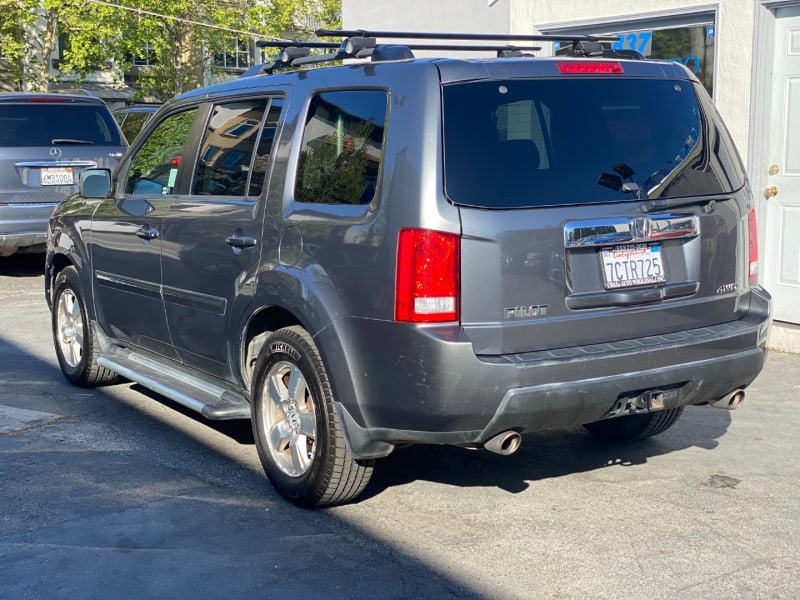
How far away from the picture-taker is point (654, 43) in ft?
31.8

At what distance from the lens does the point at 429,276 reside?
4.20 m

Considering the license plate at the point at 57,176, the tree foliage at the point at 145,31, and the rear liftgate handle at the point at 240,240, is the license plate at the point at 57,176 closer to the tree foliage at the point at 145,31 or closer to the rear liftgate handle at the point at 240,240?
the rear liftgate handle at the point at 240,240

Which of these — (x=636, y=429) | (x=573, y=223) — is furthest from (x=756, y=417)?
(x=573, y=223)

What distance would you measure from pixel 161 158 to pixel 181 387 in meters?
1.33

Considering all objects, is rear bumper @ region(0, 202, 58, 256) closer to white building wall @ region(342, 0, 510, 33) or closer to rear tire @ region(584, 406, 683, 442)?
white building wall @ region(342, 0, 510, 33)

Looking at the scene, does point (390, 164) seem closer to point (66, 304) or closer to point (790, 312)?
point (66, 304)

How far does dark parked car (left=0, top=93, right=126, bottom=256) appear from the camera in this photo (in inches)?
461

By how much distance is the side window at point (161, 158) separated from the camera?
6.01m

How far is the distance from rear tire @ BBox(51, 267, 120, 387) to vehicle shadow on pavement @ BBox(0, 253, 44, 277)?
226 inches

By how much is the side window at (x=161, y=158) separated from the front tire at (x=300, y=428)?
1.47 m

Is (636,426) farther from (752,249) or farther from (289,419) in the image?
(289,419)

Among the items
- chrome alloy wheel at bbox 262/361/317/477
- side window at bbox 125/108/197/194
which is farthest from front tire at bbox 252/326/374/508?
side window at bbox 125/108/197/194

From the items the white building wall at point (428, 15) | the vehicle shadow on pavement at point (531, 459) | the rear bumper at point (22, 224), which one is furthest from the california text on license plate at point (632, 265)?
the rear bumper at point (22, 224)

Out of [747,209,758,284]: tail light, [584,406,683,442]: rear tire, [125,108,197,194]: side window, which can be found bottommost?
[584,406,683,442]: rear tire
